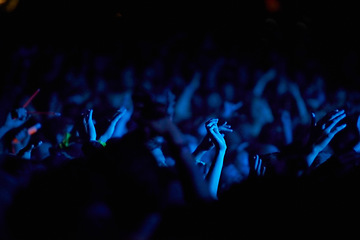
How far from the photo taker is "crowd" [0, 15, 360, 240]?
0.99m

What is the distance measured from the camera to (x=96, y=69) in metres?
2.78

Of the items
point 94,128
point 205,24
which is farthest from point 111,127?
point 205,24

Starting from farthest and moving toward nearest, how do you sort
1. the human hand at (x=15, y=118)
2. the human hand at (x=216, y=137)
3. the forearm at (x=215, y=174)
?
the human hand at (x=15, y=118)
the human hand at (x=216, y=137)
the forearm at (x=215, y=174)

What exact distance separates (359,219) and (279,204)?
31 cm

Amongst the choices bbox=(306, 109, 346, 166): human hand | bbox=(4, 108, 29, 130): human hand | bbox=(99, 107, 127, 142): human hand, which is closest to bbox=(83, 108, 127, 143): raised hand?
bbox=(99, 107, 127, 142): human hand

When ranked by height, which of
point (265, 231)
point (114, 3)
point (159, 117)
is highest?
point (114, 3)

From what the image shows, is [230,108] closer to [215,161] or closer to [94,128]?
[215,161]

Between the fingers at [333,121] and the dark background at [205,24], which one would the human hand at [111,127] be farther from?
the fingers at [333,121]

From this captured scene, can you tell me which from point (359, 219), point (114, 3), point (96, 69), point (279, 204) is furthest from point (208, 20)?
point (359, 219)

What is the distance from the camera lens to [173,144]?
3.32 ft

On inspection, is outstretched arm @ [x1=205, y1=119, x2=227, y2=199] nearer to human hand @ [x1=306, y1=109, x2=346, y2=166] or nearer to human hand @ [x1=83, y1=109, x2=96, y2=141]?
human hand @ [x1=306, y1=109, x2=346, y2=166]

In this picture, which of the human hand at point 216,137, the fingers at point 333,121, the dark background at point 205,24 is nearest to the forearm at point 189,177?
the human hand at point 216,137

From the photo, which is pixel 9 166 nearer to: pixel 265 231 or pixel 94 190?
pixel 94 190

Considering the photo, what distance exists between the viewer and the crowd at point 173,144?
0.99 metres
